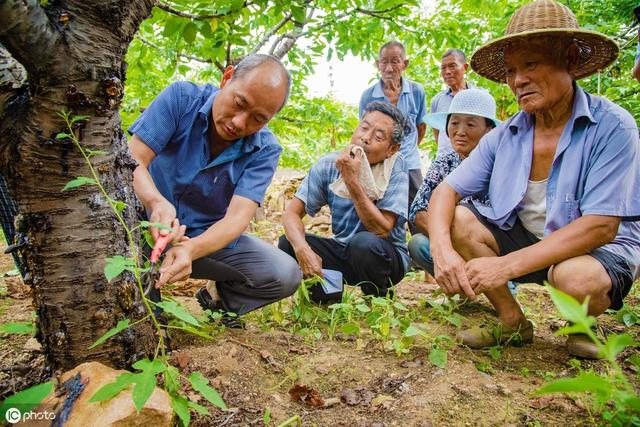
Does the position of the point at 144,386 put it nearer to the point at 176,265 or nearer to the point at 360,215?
the point at 176,265

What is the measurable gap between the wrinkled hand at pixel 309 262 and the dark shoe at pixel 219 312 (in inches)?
21.3

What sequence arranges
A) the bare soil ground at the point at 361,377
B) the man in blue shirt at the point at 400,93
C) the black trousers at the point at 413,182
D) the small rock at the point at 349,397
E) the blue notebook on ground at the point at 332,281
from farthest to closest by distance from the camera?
the man in blue shirt at the point at 400,93 < the black trousers at the point at 413,182 < the blue notebook on ground at the point at 332,281 < the small rock at the point at 349,397 < the bare soil ground at the point at 361,377

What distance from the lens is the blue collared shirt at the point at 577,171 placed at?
6.18 feet

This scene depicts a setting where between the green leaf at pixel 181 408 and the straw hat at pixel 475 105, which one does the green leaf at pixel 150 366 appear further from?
the straw hat at pixel 475 105

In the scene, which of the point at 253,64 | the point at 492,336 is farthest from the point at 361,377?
the point at 253,64

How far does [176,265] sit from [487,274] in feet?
4.35

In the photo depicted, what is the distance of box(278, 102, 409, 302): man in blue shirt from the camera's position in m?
2.80

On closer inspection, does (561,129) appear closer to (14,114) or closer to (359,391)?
(359,391)

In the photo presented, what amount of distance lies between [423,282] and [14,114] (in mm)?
3431

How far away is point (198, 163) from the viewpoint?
2.30m

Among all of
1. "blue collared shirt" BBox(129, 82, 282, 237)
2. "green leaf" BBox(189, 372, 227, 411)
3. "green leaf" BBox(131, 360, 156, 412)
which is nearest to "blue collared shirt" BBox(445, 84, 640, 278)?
"blue collared shirt" BBox(129, 82, 282, 237)

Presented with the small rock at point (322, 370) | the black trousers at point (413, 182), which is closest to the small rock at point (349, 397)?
the small rock at point (322, 370)

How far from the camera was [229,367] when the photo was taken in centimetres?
169

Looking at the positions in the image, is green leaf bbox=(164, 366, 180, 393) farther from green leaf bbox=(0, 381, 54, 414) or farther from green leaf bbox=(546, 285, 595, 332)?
green leaf bbox=(546, 285, 595, 332)
